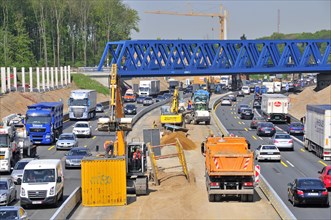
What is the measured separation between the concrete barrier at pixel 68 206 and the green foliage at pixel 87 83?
88439mm

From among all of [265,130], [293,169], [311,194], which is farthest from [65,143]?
[311,194]

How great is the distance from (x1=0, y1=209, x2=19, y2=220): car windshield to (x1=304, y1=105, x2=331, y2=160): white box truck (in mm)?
27744

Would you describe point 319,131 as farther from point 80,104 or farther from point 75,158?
point 80,104

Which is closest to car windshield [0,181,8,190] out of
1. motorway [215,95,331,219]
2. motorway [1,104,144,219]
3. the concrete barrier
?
motorway [1,104,144,219]

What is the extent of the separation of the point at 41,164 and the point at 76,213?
280cm

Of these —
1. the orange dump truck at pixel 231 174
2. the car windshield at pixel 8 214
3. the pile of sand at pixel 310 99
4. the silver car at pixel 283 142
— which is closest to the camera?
the car windshield at pixel 8 214

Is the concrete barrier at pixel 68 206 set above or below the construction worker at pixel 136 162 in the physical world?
below

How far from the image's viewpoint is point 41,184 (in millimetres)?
29828

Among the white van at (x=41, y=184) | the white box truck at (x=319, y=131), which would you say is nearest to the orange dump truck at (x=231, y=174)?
the white van at (x=41, y=184)

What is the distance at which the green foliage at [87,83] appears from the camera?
121m

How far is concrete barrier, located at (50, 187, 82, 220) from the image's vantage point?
86.7 ft

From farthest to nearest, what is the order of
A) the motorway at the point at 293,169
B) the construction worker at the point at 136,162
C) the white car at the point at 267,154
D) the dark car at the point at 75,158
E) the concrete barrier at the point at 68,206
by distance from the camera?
the white car at the point at 267,154, the dark car at the point at 75,158, the construction worker at the point at 136,162, the motorway at the point at 293,169, the concrete barrier at the point at 68,206

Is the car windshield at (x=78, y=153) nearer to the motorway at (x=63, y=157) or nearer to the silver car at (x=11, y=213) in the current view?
→ the motorway at (x=63, y=157)

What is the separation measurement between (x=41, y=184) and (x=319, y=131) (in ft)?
80.2
